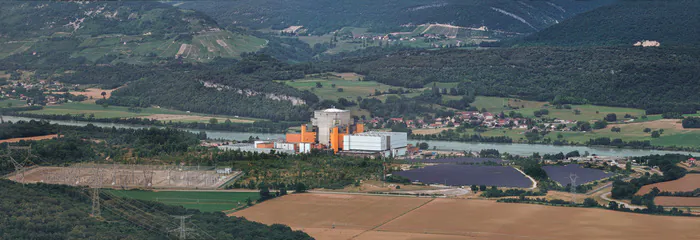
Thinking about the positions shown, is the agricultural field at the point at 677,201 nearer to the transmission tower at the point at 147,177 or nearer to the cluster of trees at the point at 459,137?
the transmission tower at the point at 147,177

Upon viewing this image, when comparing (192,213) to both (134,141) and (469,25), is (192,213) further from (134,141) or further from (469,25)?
(469,25)

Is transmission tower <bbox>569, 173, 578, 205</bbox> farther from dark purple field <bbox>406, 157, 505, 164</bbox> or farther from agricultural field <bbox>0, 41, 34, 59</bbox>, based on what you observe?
agricultural field <bbox>0, 41, 34, 59</bbox>

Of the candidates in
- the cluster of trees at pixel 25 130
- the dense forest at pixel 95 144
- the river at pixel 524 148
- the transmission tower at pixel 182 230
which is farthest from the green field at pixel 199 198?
the river at pixel 524 148

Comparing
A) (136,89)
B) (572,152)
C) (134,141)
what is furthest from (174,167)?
(136,89)

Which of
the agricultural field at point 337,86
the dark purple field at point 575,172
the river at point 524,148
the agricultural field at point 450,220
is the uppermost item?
the agricultural field at point 337,86

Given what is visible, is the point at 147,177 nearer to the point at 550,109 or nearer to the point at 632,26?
the point at 550,109

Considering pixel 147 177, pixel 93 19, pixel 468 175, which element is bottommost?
pixel 147 177

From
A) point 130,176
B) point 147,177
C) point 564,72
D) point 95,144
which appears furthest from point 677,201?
point 564,72
